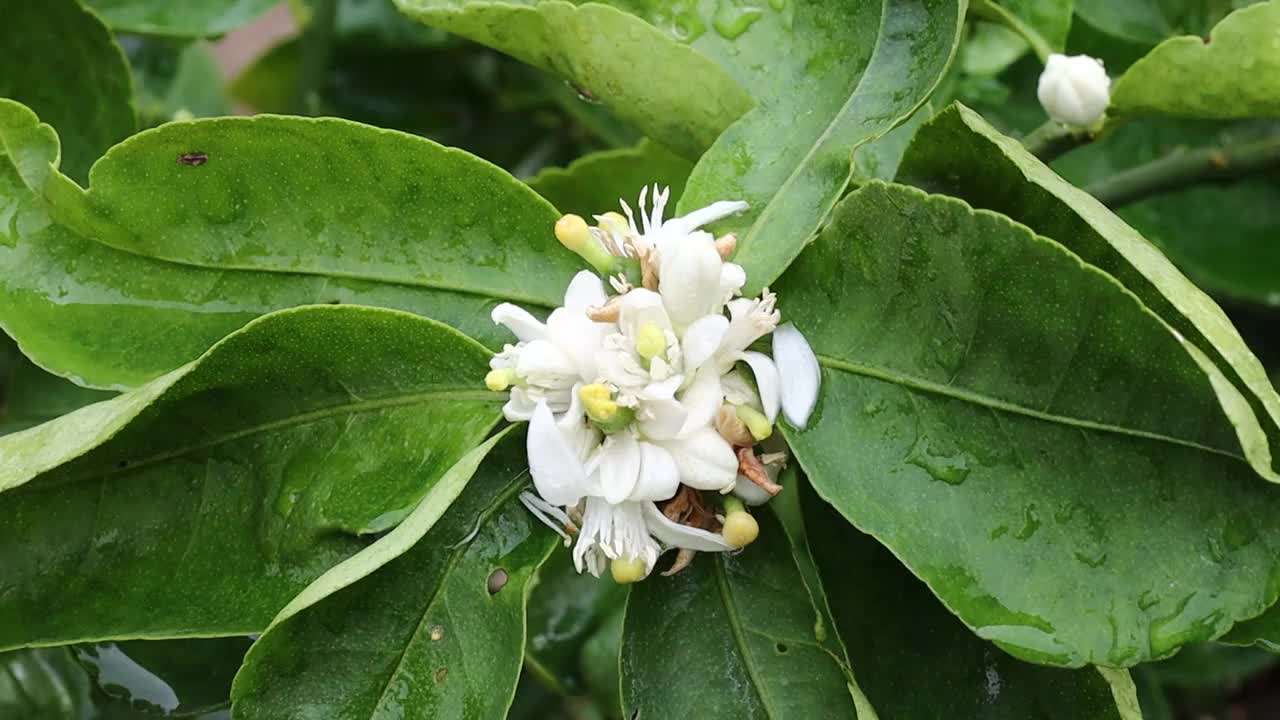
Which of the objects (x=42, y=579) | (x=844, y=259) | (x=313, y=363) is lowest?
(x=42, y=579)

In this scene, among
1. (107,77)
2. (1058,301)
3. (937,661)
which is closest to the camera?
(1058,301)

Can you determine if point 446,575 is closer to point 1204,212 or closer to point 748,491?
point 748,491

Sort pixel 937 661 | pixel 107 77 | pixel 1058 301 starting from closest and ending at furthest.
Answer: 1. pixel 1058 301
2. pixel 937 661
3. pixel 107 77

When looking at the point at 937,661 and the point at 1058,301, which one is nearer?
the point at 1058,301

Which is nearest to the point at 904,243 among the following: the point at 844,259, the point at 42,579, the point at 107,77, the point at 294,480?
the point at 844,259

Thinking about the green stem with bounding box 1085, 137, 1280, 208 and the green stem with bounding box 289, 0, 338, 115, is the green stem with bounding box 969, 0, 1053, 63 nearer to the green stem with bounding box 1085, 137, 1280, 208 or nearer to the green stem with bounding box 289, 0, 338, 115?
the green stem with bounding box 1085, 137, 1280, 208

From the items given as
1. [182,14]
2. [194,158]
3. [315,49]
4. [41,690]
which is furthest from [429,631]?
[315,49]

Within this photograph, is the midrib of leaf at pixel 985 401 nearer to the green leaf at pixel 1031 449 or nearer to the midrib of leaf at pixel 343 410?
the green leaf at pixel 1031 449

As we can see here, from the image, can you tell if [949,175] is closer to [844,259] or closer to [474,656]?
[844,259]
